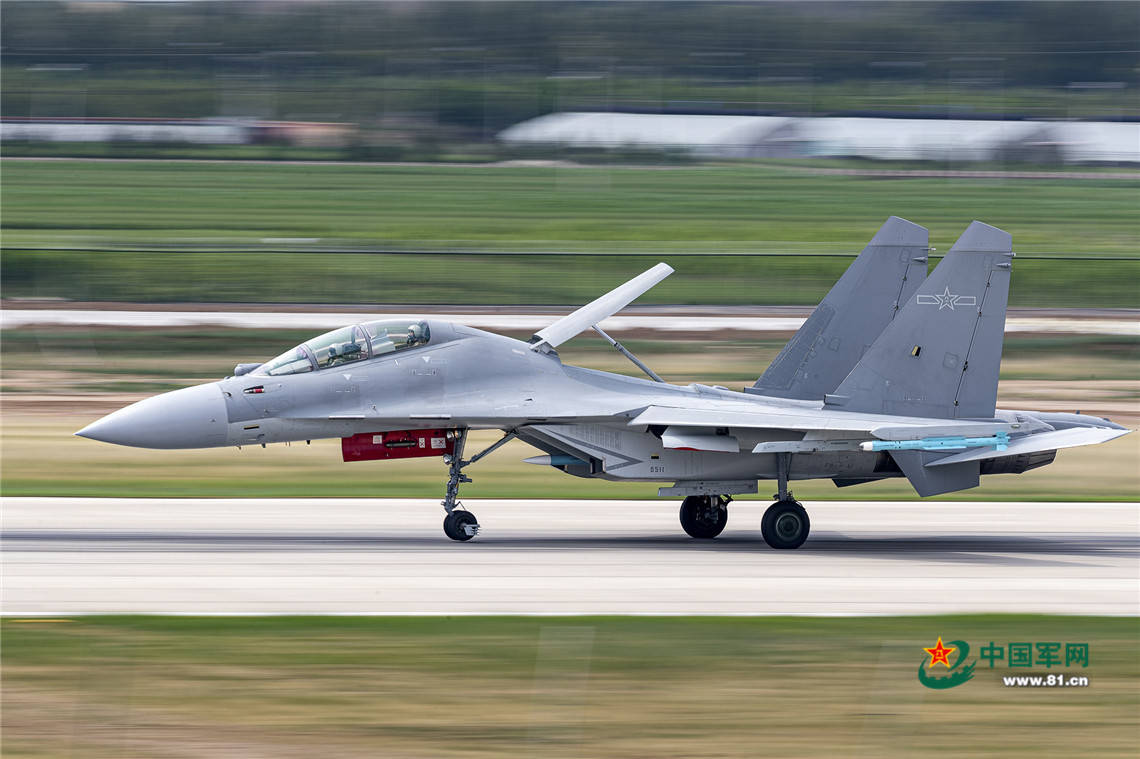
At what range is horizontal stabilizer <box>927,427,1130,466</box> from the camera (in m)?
16.2

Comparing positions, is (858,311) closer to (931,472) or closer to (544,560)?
(931,472)

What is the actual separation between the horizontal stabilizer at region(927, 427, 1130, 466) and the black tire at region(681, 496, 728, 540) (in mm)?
3089

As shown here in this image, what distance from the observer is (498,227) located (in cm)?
4669

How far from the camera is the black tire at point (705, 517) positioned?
57.9 feet

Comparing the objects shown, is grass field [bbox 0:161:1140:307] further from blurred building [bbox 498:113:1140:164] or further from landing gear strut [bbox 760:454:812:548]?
landing gear strut [bbox 760:454:812:548]

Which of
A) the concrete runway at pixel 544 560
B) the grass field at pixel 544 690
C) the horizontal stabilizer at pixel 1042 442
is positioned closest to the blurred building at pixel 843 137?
the concrete runway at pixel 544 560

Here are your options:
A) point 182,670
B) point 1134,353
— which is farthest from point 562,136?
point 182,670

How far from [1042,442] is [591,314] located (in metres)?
6.54

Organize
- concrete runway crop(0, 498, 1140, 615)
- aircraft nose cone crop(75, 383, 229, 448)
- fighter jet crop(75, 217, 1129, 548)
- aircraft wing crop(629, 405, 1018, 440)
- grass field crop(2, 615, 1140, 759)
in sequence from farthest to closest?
aircraft wing crop(629, 405, 1018, 440)
fighter jet crop(75, 217, 1129, 548)
aircraft nose cone crop(75, 383, 229, 448)
concrete runway crop(0, 498, 1140, 615)
grass field crop(2, 615, 1140, 759)

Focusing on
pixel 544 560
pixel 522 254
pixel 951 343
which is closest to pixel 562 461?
pixel 544 560

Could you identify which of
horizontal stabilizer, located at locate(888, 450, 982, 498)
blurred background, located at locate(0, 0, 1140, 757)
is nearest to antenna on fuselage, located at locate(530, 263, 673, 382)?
horizontal stabilizer, located at locate(888, 450, 982, 498)

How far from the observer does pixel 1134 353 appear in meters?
34.8

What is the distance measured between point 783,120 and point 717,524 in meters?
47.8

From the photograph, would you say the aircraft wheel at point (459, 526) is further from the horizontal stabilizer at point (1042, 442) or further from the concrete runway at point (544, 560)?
the horizontal stabilizer at point (1042, 442)
